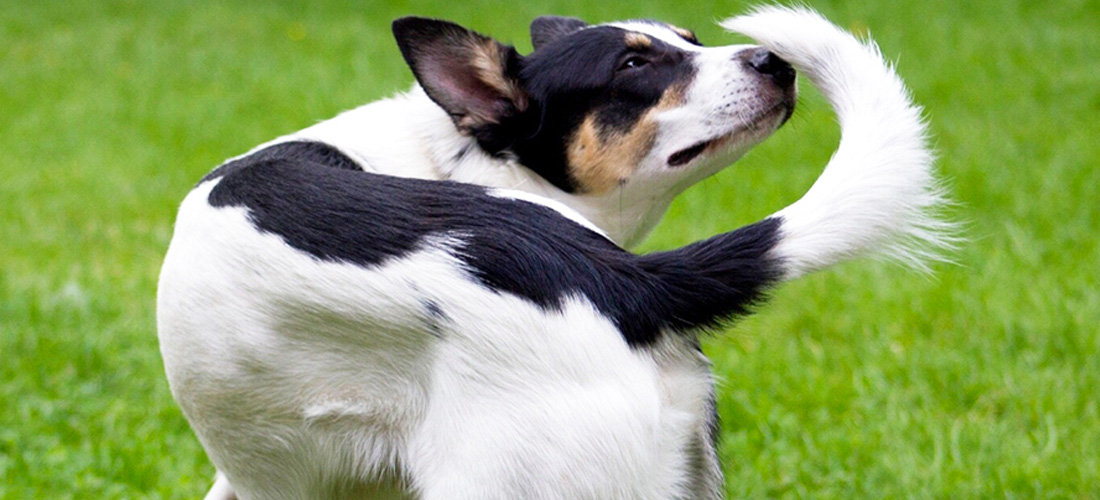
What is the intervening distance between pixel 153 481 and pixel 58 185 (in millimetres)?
4226

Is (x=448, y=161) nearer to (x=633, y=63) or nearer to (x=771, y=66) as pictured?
(x=633, y=63)

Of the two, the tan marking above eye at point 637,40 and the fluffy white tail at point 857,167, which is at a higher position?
the fluffy white tail at point 857,167

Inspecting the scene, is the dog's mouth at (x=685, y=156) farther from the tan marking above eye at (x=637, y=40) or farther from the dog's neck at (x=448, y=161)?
the tan marking above eye at (x=637, y=40)

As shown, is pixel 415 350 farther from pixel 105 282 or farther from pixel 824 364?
pixel 105 282

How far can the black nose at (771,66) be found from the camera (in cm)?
307

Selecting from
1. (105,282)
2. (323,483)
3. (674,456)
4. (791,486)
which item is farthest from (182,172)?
(674,456)

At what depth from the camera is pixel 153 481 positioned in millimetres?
3879

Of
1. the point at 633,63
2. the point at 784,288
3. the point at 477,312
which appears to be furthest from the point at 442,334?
the point at 784,288

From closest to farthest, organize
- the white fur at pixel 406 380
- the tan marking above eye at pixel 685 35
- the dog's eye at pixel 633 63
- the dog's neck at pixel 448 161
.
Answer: the white fur at pixel 406 380 < the dog's neck at pixel 448 161 < the dog's eye at pixel 633 63 < the tan marking above eye at pixel 685 35

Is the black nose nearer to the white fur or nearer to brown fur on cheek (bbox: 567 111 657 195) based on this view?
brown fur on cheek (bbox: 567 111 657 195)

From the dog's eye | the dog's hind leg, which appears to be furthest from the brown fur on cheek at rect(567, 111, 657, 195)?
the dog's hind leg

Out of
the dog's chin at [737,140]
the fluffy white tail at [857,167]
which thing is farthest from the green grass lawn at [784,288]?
the dog's chin at [737,140]

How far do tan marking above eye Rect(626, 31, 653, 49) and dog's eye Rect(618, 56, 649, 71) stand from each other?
33 millimetres

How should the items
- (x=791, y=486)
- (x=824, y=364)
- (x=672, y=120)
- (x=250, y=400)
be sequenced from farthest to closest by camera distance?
(x=824, y=364) < (x=791, y=486) < (x=672, y=120) < (x=250, y=400)
